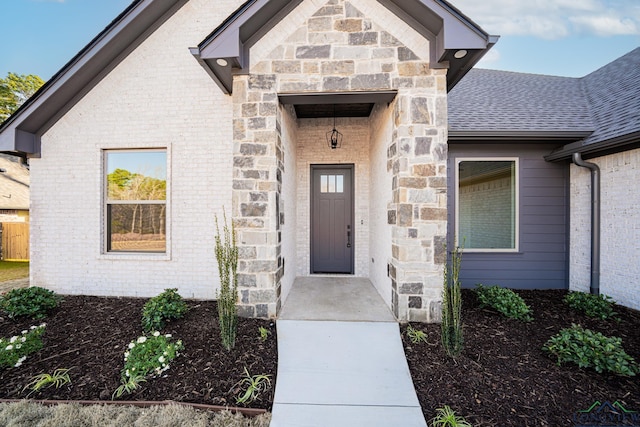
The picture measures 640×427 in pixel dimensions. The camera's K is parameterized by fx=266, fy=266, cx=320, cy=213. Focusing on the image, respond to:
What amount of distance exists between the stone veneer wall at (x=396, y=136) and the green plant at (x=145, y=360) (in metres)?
0.89

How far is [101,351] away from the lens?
2.85 meters

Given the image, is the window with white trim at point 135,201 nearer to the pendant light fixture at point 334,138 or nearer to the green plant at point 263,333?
the green plant at point 263,333

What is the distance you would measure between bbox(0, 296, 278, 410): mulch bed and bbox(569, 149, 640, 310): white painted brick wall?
16.9ft

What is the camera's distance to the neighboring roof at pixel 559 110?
423cm

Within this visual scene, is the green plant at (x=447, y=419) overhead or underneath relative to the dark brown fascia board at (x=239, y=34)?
underneath

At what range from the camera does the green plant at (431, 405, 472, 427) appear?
199cm

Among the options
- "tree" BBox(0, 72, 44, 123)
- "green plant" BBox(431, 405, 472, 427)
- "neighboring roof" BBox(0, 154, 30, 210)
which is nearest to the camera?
"green plant" BBox(431, 405, 472, 427)

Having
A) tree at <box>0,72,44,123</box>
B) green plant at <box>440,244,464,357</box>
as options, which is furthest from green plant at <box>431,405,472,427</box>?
tree at <box>0,72,44,123</box>

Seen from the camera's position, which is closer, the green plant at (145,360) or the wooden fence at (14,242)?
the green plant at (145,360)

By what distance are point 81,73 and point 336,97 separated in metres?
3.95

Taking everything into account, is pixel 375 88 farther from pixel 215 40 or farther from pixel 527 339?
pixel 527 339

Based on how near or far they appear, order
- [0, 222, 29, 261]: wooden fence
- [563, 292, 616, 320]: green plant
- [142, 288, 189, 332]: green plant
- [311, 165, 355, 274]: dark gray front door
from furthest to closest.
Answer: [0, 222, 29, 261]: wooden fence, [311, 165, 355, 274]: dark gray front door, [563, 292, 616, 320]: green plant, [142, 288, 189, 332]: green plant

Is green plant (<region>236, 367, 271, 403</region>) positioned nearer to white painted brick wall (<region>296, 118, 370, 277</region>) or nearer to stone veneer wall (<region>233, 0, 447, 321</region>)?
stone veneer wall (<region>233, 0, 447, 321</region>)

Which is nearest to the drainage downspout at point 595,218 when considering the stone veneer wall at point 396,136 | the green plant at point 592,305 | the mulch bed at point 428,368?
the green plant at point 592,305
